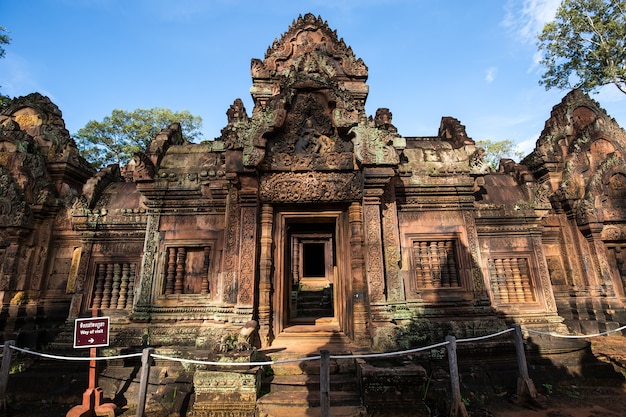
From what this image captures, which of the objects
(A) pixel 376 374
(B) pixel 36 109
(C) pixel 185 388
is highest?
(B) pixel 36 109

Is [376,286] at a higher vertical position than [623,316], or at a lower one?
higher

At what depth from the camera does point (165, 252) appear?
289 inches

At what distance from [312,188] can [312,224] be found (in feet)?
6.08

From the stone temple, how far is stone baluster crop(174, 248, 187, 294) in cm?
3

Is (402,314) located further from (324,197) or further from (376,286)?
(324,197)

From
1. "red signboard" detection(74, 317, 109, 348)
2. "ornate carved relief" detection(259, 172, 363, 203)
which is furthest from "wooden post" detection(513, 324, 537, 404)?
"red signboard" detection(74, 317, 109, 348)

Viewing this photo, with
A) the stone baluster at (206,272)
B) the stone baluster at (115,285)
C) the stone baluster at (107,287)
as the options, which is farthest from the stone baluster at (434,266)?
the stone baluster at (107,287)

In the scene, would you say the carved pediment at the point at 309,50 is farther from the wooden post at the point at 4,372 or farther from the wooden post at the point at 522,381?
the wooden post at the point at 4,372

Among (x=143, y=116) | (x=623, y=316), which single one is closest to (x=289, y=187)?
(x=623, y=316)

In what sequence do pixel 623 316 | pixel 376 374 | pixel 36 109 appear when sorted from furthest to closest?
pixel 36 109 < pixel 623 316 < pixel 376 374

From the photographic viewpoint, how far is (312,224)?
325 inches

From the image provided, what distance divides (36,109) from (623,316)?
18574 millimetres

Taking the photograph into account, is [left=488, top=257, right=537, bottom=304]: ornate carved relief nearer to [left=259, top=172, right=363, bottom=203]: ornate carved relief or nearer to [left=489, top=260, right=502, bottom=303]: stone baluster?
[left=489, top=260, right=502, bottom=303]: stone baluster

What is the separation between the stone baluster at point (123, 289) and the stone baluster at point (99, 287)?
0.47 meters
